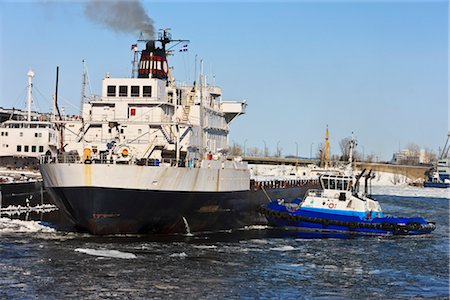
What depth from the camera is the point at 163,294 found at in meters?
19.9

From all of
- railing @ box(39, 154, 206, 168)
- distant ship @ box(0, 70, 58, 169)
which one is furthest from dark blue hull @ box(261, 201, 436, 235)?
distant ship @ box(0, 70, 58, 169)

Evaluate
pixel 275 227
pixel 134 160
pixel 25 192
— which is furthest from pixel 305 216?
pixel 25 192

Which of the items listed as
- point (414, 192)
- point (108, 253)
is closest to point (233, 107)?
point (108, 253)

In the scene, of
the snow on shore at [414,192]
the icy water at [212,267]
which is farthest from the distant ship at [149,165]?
the snow on shore at [414,192]

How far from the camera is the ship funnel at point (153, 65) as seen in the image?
39.0m

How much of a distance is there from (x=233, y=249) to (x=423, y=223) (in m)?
14.0

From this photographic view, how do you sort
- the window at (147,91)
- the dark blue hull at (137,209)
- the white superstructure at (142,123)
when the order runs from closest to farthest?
the dark blue hull at (137,209)
the white superstructure at (142,123)
the window at (147,91)

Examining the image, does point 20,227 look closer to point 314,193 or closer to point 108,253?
point 108,253

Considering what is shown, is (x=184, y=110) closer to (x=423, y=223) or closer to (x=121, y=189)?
(x=121, y=189)

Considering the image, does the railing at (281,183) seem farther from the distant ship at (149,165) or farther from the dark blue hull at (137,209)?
the dark blue hull at (137,209)

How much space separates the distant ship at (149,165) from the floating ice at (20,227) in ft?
6.40

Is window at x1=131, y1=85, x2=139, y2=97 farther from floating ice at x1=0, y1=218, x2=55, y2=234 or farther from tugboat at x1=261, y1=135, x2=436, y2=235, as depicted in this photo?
tugboat at x1=261, y1=135, x2=436, y2=235

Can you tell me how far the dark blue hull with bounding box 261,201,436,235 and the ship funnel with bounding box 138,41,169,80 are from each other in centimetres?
1027

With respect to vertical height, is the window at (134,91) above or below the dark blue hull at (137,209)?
above
